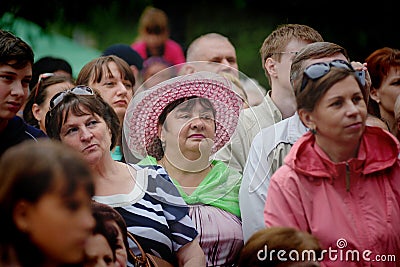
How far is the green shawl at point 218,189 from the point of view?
310cm

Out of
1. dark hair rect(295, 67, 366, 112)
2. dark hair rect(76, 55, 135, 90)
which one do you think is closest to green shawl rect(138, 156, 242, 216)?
dark hair rect(295, 67, 366, 112)

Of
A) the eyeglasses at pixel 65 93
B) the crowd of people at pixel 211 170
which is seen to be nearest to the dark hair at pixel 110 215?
the crowd of people at pixel 211 170

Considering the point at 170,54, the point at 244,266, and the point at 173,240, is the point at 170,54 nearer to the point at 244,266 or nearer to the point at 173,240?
the point at 173,240

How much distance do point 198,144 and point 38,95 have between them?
1.21 meters

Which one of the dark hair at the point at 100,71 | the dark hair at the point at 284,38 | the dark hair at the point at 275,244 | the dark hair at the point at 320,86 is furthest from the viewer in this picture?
the dark hair at the point at 100,71

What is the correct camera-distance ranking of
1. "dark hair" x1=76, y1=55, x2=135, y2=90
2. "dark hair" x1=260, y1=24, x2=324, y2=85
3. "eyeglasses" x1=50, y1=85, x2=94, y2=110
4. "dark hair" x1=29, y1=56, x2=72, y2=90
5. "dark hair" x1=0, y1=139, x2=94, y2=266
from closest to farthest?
"dark hair" x1=0, y1=139, x2=94, y2=266
"eyeglasses" x1=50, y1=85, x2=94, y2=110
"dark hair" x1=260, y1=24, x2=324, y2=85
"dark hair" x1=76, y1=55, x2=135, y2=90
"dark hair" x1=29, y1=56, x2=72, y2=90

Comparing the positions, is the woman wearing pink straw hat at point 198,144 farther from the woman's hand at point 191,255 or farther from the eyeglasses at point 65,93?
the eyeglasses at point 65,93

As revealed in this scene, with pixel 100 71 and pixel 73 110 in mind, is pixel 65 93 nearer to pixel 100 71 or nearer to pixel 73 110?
pixel 73 110

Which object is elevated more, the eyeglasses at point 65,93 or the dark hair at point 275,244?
the eyeglasses at point 65,93

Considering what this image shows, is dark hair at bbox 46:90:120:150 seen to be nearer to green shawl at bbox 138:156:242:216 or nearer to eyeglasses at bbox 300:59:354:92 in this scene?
green shawl at bbox 138:156:242:216

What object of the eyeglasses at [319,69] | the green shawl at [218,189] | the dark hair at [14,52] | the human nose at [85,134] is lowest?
the green shawl at [218,189]

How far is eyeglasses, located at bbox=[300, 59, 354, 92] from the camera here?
2.71 m

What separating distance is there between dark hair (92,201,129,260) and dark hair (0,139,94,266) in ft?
1.50

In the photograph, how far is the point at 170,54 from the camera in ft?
19.2
